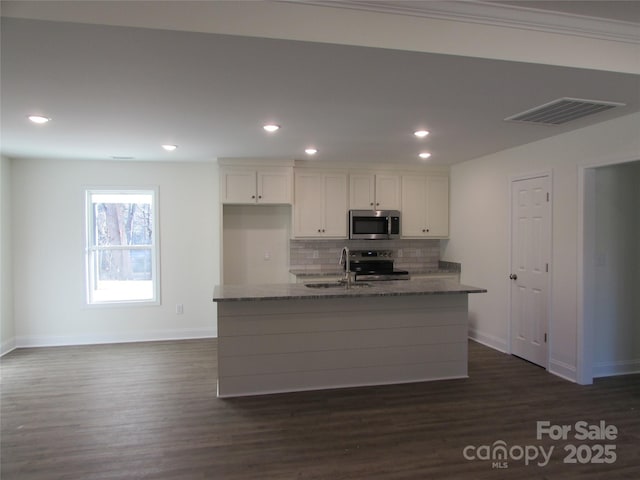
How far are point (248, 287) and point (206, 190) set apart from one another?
2235 millimetres

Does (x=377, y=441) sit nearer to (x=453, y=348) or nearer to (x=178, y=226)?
(x=453, y=348)

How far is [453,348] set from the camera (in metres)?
3.82

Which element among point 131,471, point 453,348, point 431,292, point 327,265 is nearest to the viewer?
point 131,471

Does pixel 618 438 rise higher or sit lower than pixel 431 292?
lower

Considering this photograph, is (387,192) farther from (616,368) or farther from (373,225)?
(616,368)

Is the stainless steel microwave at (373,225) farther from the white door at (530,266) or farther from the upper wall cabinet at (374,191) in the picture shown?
the white door at (530,266)

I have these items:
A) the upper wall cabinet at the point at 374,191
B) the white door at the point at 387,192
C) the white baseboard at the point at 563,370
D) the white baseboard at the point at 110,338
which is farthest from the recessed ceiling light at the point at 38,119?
the white baseboard at the point at 563,370

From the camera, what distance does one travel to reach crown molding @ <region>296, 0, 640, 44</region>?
6.44ft

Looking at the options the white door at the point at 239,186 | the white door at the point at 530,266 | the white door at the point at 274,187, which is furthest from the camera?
the white door at the point at 274,187

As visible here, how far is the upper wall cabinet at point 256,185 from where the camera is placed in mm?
5035

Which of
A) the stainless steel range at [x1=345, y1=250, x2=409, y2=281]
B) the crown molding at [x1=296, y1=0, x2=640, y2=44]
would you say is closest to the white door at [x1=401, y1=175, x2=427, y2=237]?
the stainless steel range at [x1=345, y1=250, x2=409, y2=281]

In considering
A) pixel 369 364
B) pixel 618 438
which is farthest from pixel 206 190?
pixel 618 438

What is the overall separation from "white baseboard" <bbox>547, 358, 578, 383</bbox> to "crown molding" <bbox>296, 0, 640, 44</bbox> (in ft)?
9.22

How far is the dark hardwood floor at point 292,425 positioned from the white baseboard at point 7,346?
748mm
